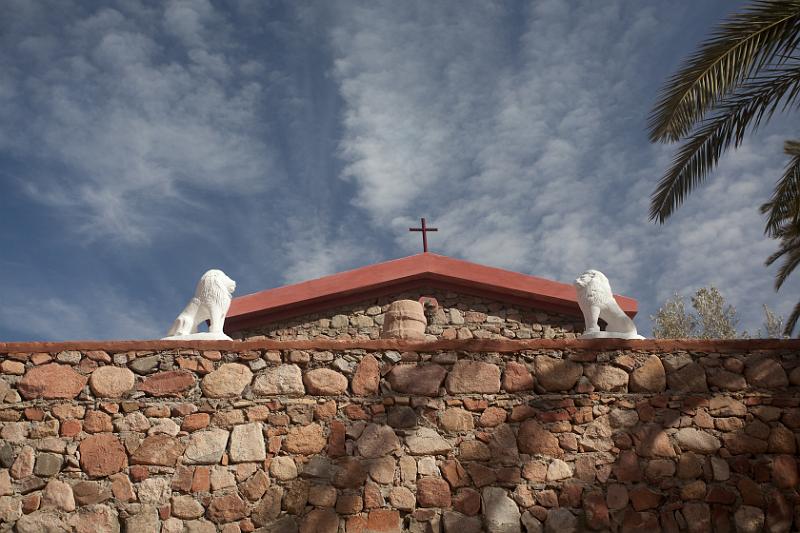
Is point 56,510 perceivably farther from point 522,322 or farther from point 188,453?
point 522,322

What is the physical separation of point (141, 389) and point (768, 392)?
5.48 m

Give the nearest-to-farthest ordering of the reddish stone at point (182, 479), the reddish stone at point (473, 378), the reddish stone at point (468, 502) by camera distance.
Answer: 1. the reddish stone at point (182, 479)
2. the reddish stone at point (468, 502)
3. the reddish stone at point (473, 378)

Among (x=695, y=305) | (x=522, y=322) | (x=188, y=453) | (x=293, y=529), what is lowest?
(x=293, y=529)

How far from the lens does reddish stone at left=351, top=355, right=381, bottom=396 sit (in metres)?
5.49

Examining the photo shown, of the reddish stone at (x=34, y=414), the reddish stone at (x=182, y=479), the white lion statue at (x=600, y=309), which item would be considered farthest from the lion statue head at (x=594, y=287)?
the reddish stone at (x=34, y=414)

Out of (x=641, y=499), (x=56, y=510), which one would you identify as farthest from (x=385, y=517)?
(x=56, y=510)

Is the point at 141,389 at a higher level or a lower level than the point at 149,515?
higher

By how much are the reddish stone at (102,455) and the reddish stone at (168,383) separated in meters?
0.47

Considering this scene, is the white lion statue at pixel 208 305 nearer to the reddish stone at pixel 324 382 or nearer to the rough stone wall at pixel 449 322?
the reddish stone at pixel 324 382

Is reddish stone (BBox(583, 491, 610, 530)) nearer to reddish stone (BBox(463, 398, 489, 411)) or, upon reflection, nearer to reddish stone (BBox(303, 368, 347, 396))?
reddish stone (BBox(463, 398, 489, 411))

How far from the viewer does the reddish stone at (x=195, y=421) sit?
17.3 feet

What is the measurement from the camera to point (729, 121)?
22.1 ft

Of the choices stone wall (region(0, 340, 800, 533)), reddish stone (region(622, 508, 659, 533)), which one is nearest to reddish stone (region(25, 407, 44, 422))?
stone wall (region(0, 340, 800, 533))

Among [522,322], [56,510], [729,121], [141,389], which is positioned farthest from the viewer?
[522,322]
